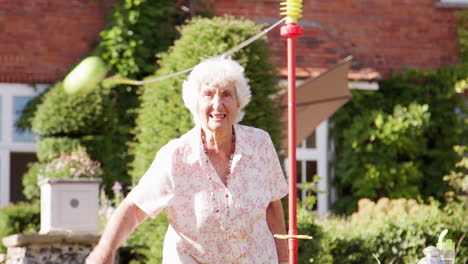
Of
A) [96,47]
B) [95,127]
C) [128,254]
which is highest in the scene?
[96,47]

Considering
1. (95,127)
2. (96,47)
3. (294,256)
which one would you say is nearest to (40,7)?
(96,47)

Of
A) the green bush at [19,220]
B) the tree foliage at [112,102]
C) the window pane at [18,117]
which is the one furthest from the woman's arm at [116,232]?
the window pane at [18,117]

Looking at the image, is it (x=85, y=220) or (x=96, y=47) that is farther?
(x=96, y=47)

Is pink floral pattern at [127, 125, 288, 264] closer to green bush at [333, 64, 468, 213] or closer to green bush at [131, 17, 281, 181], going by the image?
green bush at [131, 17, 281, 181]

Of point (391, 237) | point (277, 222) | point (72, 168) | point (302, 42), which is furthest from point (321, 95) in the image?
point (277, 222)

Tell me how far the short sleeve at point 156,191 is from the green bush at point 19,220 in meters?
5.74

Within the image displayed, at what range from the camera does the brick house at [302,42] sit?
1212cm

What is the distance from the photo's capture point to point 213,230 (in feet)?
12.2

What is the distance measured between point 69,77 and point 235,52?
4.72 m

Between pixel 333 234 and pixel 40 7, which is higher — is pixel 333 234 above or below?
below

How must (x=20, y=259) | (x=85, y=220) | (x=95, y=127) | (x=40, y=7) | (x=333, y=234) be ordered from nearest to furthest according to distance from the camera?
(x=20, y=259) < (x=85, y=220) < (x=333, y=234) < (x=95, y=127) < (x=40, y=7)

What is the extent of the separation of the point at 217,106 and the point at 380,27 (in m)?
10.1

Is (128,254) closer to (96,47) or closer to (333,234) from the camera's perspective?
(333,234)

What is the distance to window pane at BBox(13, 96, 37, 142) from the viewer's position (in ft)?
39.5
